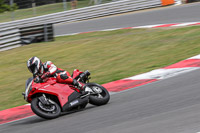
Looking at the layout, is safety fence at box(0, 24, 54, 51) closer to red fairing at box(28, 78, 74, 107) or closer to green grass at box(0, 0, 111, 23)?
green grass at box(0, 0, 111, 23)

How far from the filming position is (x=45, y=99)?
685 centimetres

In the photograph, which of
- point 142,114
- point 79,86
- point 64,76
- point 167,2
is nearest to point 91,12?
point 167,2

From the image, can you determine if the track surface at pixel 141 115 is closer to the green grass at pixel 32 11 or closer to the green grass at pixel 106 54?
the green grass at pixel 106 54

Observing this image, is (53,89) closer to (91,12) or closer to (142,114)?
(142,114)

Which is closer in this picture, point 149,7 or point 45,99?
point 45,99

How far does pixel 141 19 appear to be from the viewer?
1919 cm

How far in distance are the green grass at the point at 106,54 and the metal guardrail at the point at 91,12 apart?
19.2ft

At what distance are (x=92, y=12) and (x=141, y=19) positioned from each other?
499 cm

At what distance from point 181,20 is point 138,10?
5.91 metres

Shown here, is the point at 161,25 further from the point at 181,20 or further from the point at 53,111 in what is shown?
the point at 53,111

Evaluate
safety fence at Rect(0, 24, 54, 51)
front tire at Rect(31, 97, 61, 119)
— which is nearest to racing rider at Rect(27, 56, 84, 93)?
front tire at Rect(31, 97, 61, 119)

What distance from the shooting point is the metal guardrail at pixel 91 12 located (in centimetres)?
2255

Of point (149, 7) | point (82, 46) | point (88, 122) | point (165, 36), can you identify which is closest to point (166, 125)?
point (88, 122)

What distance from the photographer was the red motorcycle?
6820 millimetres
